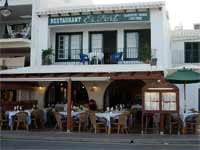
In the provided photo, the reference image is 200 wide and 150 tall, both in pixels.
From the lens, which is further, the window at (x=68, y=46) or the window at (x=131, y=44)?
the window at (x=68, y=46)

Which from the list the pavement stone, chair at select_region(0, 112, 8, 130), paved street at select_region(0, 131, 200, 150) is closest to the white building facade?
chair at select_region(0, 112, 8, 130)

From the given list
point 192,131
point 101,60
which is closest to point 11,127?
point 101,60

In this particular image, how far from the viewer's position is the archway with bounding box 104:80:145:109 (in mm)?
25766

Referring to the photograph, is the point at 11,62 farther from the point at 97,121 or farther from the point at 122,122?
the point at 122,122

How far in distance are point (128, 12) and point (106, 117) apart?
271 inches

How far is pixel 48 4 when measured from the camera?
26266 millimetres

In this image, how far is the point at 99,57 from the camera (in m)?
24.2

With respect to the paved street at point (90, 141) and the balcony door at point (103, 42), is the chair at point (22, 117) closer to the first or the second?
the paved street at point (90, 141)

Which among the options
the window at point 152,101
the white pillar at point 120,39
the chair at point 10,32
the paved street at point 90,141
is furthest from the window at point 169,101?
the chair at point 10,32

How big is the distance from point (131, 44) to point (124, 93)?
12.7 ft

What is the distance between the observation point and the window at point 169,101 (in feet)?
62.6

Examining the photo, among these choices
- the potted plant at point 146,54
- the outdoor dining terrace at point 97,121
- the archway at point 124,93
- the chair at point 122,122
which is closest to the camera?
the chair at point 122,122

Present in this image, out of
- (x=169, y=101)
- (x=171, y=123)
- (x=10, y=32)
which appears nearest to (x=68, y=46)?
(x=10, y=32)

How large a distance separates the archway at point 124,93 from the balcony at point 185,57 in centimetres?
284
